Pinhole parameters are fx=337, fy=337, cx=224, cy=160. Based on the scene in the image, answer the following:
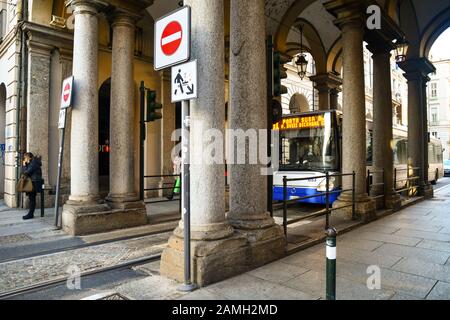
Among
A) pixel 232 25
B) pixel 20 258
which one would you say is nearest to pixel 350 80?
pixel 232 25

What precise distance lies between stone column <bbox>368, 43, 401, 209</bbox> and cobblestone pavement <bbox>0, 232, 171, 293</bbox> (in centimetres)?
683

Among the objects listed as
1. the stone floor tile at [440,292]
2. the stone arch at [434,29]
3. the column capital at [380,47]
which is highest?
the stone arch at [434,29]

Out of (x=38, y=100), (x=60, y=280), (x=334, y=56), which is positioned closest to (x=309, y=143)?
(x=334, y=56)

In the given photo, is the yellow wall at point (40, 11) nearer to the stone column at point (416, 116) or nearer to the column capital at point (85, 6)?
the column capital at point (85, 6)

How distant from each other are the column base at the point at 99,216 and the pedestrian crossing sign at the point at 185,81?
4.44m

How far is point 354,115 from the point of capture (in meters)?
8.25

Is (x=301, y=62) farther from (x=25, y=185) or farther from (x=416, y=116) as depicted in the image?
(x=25, y=185)

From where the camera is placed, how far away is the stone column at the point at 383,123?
983 centimetres

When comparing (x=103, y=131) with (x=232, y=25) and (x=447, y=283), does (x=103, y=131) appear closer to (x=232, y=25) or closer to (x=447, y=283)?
(x=232, y=25)

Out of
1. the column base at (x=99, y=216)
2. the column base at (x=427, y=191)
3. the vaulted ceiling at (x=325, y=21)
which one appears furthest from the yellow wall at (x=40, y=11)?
the column base at (x=427, y=191)

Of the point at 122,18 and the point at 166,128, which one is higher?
the point at 122,18

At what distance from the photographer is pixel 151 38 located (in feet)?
45.5

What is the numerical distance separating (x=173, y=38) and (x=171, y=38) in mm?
40

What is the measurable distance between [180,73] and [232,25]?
5.42 ft
